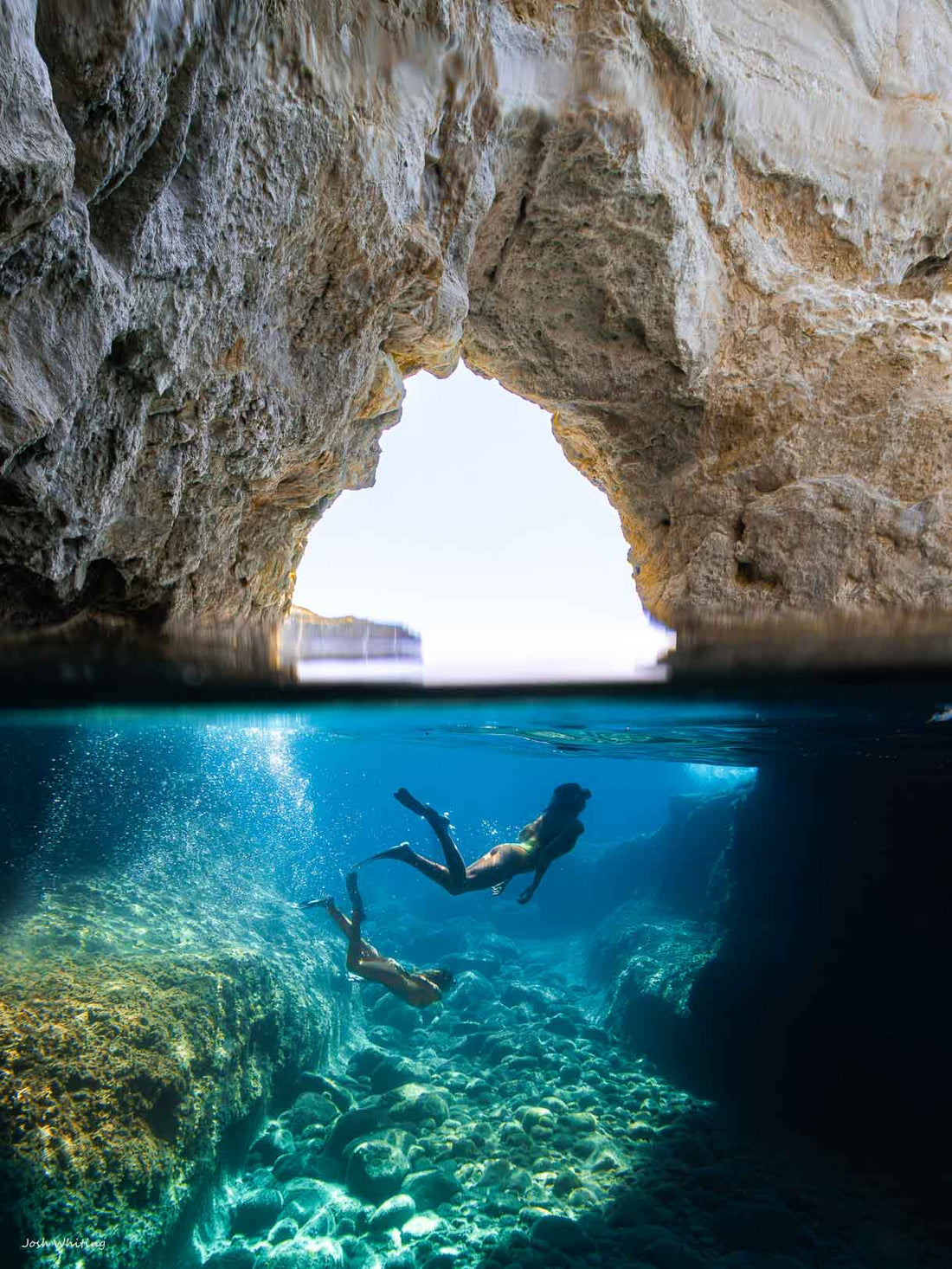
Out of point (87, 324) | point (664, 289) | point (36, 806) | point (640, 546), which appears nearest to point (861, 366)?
point (664, 289)

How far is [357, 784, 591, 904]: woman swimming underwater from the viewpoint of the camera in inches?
380

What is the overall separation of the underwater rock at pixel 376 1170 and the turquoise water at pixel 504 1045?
0.08 ft

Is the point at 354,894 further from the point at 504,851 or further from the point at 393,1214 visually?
the point at 393,1214

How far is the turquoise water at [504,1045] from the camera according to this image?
18.7ft

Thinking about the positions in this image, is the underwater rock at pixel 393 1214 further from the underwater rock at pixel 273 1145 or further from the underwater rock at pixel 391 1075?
the underwater rock at pixel 391 1075

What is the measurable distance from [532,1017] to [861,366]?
499 inches

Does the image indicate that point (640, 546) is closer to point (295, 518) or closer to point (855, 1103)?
point (295, 518)

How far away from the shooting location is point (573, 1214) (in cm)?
623

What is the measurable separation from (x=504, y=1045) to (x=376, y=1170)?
4.24 metres

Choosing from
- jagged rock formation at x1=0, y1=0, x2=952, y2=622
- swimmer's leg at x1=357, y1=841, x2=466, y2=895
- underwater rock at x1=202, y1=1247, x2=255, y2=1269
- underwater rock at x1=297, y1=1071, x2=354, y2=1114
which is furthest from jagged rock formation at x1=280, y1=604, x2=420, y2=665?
underwater rock at x1=297, y1=1071, x2=354, y2=1114

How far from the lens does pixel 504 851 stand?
11242mm

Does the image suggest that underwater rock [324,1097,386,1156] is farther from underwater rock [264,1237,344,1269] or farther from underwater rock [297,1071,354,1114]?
underwater rock [264,1237,344,1269]

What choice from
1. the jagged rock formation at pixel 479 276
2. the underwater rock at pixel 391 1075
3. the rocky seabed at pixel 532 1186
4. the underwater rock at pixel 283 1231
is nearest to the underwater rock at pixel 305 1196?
the rocky seabed at pixel 532 1186

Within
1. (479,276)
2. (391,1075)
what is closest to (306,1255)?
(391,1075)
